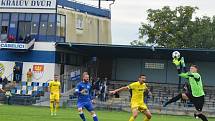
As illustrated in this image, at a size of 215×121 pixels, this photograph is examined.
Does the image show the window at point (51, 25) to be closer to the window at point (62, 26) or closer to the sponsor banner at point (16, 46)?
the window at point (62, 26)

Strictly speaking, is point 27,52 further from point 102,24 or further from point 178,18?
point 178,18

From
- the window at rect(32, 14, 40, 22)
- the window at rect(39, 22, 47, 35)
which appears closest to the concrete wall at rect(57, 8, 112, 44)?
the window at rect(39, 22, 47, 35)

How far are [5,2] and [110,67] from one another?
36.9 ft

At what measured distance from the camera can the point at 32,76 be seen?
54.3 metres

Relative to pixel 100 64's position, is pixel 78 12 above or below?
above

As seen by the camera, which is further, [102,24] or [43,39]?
[102,24]

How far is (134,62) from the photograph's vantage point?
187 ft

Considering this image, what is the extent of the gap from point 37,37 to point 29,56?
179 centimetres

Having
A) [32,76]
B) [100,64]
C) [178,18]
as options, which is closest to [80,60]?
[100,64]

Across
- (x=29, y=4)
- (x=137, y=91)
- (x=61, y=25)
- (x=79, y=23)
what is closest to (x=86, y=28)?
(x=79, y=23)

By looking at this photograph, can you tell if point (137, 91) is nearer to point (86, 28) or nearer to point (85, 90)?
point (85, 90)

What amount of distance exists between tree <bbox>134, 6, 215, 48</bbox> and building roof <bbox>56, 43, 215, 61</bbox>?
15698 millimetres

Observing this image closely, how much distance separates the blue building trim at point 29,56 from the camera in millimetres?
54156

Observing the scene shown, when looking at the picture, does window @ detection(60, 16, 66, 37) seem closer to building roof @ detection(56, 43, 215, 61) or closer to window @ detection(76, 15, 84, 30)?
building roof @ detection(56, 43, 215, 61)
